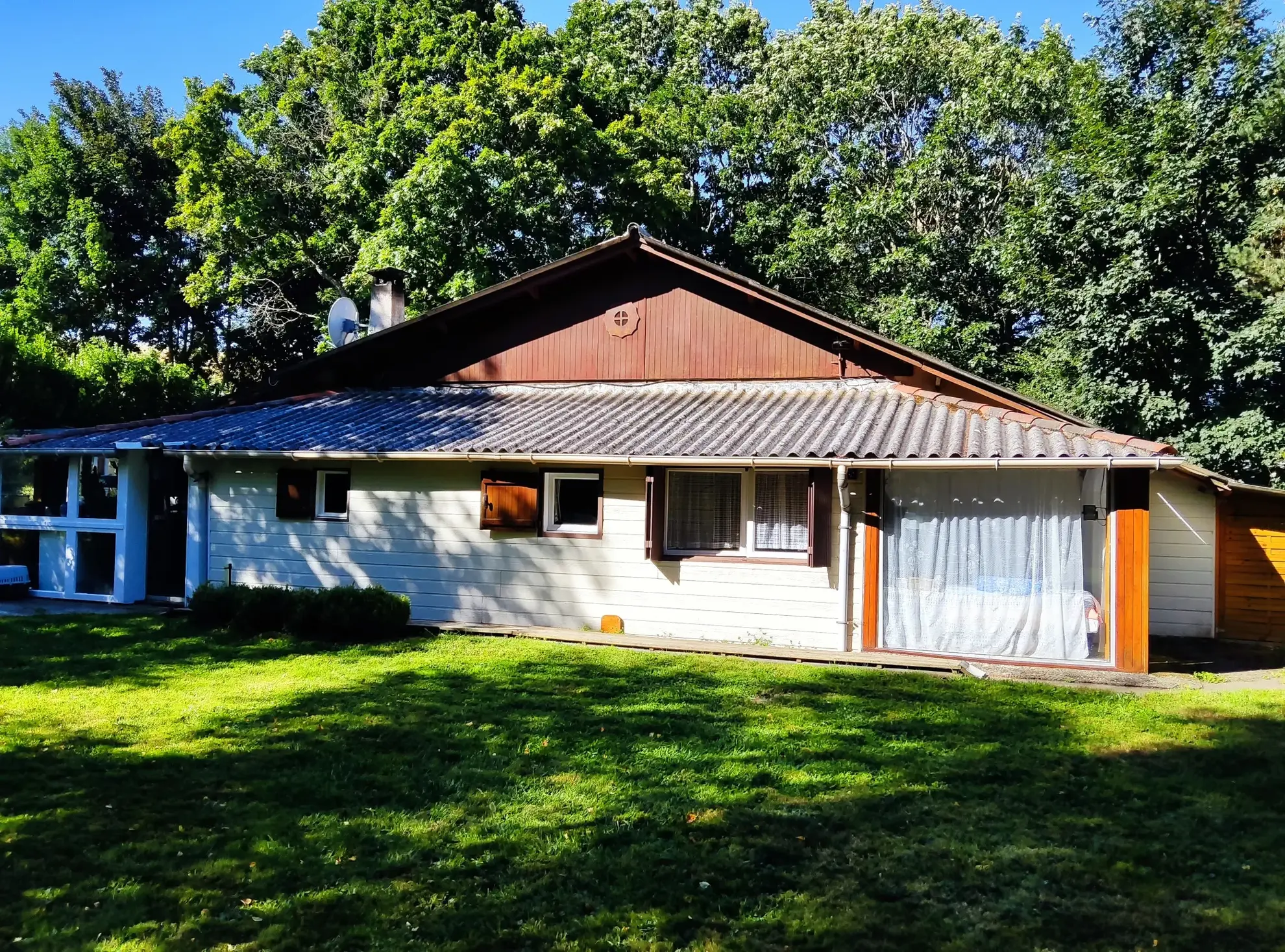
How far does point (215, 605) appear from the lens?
10.5 metres

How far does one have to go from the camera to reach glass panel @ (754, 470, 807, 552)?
33.7 feet

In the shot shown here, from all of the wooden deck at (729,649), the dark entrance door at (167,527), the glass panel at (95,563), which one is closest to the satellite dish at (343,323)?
the dark entrance door at (167,527)

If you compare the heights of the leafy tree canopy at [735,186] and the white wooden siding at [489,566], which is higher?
the leafy tree canopy at [735,186]

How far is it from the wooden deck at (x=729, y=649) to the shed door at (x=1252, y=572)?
613 cm

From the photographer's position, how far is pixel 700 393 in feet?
41.8

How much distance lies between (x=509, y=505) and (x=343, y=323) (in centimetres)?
791

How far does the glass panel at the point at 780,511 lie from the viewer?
33.7 feet

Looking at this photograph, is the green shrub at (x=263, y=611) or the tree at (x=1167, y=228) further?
the tree at (x=1167, y=228)

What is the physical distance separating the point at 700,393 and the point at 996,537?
4.84 m

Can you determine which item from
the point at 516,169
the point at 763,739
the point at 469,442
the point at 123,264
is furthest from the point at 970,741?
the point at 123,264

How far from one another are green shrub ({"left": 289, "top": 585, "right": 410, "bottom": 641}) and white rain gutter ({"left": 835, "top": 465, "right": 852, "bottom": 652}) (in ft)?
17.3

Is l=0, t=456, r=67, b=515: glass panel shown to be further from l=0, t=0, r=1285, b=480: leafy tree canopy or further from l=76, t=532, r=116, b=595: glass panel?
l=0, t=0, r=1285, b=480: leafy tree canopy

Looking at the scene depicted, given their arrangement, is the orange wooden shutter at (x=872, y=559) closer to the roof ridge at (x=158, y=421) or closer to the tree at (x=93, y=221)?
the roof ridge at (x=158, y=421)

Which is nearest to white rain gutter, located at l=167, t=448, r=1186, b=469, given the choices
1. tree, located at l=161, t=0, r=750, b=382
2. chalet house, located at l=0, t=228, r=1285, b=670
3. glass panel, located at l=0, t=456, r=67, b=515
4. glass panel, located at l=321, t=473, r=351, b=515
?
chalet house, located at l=0, t=228, r=1285, b=670
